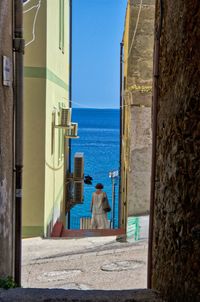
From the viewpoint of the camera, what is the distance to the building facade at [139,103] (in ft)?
32.9

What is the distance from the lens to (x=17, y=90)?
4496mm

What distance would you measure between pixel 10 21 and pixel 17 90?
2.14 ft

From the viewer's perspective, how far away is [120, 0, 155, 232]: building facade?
395 inches

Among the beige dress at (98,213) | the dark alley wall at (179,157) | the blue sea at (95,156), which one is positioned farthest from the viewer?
the blue sea at (95,156)

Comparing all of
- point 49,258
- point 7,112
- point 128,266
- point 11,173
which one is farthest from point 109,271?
point 7,112

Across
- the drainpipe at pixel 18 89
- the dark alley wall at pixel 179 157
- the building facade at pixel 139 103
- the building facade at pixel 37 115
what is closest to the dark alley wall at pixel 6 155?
the drainpipe at pixel 18 89

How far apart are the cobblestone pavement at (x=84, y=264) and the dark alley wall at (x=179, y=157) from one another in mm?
3241

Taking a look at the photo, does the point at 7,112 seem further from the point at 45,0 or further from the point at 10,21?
the point at 45,0

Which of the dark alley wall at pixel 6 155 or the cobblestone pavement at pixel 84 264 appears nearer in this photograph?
the dark alley wall at pixel 6 155

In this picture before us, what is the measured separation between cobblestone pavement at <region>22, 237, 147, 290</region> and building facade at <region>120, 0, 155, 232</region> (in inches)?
41.8

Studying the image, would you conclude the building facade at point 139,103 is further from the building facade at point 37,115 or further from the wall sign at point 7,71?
the wall sign at point 7,71

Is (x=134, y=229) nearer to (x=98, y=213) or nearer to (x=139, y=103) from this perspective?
(x=139, y=103)

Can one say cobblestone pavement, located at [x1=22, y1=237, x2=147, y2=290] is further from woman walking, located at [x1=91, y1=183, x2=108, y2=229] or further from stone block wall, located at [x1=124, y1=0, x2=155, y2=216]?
woman walking, located at [x1=91, y1=183, x2=108, y2=229]

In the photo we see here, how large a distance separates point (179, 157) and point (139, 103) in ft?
24.1
